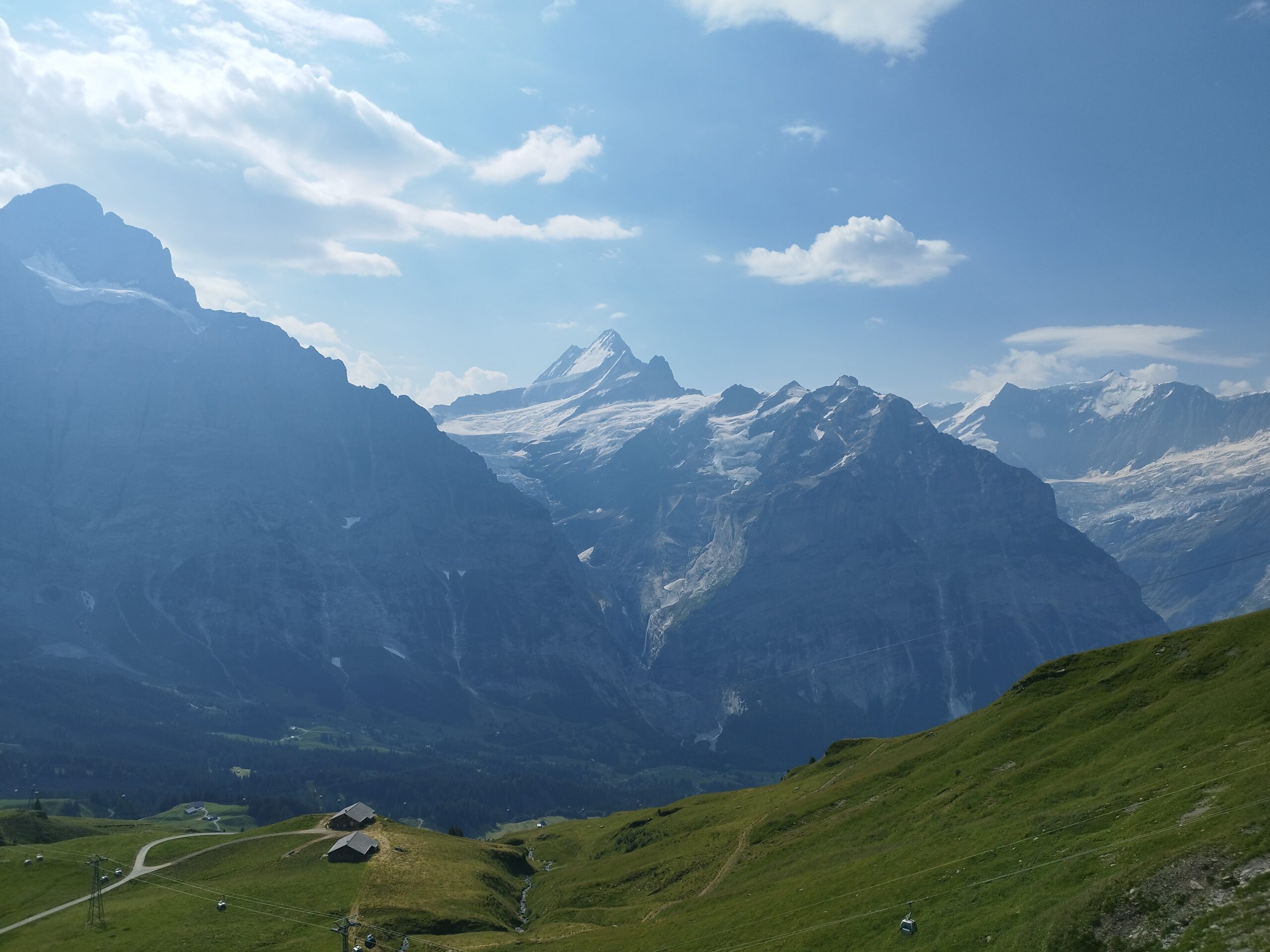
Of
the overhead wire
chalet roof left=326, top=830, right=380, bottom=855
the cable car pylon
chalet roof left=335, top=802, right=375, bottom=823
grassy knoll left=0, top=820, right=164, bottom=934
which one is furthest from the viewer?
chalet roof left=335, top=802, right=375, bottom=823

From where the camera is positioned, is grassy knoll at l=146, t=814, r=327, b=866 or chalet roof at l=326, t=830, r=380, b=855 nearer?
chalet roof at l=326, t=830, r=380, b=855

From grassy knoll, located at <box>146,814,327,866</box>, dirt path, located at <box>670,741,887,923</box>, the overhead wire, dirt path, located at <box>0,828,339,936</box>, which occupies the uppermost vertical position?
the overhead wire

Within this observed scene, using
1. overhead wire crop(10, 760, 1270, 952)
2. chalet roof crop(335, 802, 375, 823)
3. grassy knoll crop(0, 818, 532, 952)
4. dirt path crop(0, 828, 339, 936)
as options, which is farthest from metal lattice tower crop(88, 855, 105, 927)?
chalet roof crop(335, 802, 375, 823)

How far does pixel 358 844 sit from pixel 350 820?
52.0ft

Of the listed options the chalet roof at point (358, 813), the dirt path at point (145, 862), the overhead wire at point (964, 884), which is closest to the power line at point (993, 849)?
the overhead wire at point (964, 884)

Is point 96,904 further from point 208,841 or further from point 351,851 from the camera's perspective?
point 208,841

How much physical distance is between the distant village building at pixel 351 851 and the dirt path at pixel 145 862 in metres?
8.90

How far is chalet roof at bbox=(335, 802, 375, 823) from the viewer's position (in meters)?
138

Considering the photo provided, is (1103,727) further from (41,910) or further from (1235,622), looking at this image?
(41,910)

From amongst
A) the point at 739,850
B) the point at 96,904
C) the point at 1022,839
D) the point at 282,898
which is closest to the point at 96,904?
the point at 96,904

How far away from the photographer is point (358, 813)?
140m

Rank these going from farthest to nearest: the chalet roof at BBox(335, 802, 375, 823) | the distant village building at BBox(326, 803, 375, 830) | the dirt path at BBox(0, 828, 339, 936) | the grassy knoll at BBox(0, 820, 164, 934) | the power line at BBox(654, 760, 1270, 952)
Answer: the chalet roof at BBox(335, 802, 375, 823), the distant village building at BBox(326, 803, 375, 830), the grassy knoll at BBox(0, 820, 164, 934), the dirt path at BBox(0, 828, 339, 936), the power line at BBox(654, 760, 1270, 952)

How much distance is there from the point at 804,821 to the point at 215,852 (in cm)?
8070

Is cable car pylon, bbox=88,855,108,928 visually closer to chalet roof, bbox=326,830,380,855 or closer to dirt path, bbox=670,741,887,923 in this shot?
chalet roof, bbox=326,830,380,855
